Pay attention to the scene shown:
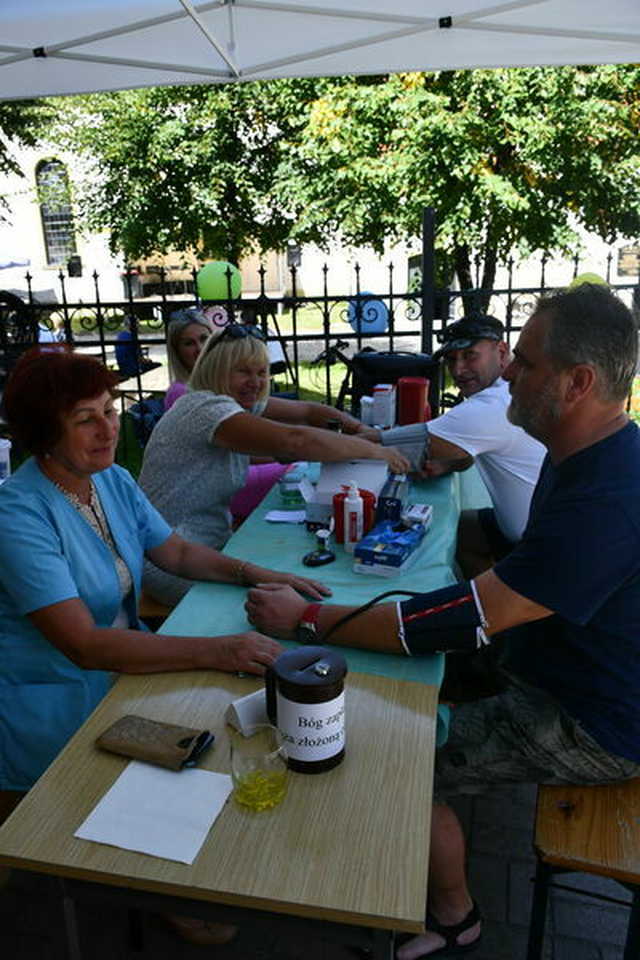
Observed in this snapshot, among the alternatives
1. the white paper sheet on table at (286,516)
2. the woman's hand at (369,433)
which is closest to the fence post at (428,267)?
the woman's hand at (369,433)

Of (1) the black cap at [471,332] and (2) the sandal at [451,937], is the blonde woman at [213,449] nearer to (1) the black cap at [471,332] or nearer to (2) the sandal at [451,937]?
(1) the black cap at [471,332]

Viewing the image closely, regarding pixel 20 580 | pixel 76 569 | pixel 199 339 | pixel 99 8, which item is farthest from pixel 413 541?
pixel 99 8

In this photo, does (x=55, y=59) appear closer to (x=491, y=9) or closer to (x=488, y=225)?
(x=491, y=9)

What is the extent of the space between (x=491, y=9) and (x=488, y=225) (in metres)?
5.65

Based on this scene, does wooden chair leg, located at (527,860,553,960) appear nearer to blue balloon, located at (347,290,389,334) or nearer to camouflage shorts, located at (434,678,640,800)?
camouflage shorts, located at (434,678,640,800)

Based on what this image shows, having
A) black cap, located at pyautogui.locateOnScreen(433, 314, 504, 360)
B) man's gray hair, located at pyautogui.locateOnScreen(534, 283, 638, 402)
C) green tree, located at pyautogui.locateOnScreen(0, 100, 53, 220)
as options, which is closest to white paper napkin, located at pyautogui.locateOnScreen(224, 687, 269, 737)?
man's gray hair, located at pyautogui.locateOnScreen(534, 283, 638, 402)

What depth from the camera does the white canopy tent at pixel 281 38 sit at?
4.34 metres

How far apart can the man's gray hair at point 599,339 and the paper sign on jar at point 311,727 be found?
0.98m

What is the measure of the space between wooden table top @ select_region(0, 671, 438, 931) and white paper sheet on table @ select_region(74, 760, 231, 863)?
0.7 inches

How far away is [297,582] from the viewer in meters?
2.16

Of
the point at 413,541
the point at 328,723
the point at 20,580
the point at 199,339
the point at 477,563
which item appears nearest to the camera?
the point at 328,723

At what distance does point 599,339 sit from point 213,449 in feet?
5.31

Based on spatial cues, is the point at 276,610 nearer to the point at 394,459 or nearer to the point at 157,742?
the point at 157,742

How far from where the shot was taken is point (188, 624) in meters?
2.01
